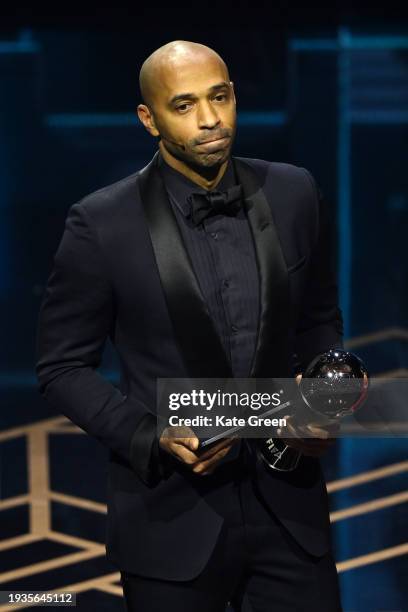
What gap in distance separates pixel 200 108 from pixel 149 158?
6736mm

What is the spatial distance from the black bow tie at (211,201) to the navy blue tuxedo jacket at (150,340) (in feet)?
0.15

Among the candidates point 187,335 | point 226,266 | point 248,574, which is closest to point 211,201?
point 226,266

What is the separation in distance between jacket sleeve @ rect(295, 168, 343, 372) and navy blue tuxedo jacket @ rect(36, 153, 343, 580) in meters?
0.06

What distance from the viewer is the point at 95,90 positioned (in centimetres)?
1047

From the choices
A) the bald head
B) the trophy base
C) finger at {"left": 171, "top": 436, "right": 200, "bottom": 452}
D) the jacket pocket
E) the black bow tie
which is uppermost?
the bald head

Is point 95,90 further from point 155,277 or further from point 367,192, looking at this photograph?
point 155,277

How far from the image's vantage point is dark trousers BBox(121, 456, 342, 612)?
2.20m

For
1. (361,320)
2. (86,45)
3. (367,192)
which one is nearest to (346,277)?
(361,320)

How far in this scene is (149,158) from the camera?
8797 millimetres

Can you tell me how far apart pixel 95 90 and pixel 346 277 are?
4004 mm

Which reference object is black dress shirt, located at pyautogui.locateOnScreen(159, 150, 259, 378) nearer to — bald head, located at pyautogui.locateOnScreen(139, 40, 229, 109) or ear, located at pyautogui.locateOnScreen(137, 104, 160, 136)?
ear, located at pyautogui.locateOnScreen(137, 104, 160, 136)

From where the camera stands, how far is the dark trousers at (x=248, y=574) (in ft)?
7.23

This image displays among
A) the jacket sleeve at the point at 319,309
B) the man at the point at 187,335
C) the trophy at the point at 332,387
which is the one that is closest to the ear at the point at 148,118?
the man at the point at 187,335

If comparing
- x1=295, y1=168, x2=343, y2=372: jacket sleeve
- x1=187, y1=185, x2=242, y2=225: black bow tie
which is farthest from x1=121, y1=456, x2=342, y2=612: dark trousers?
x1=187, y1=185, x2=242, y2=225: black bow tie
